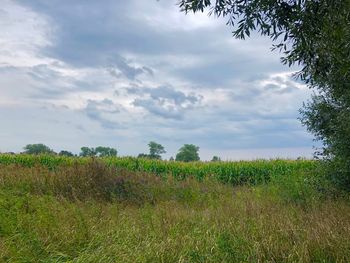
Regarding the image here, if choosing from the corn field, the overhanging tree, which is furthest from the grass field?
the corn field

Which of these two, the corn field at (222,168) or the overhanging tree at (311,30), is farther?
the corn field at (222,168)

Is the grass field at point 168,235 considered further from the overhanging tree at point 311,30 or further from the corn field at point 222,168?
the corn field at point 222,168

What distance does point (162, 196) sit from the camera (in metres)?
14.1

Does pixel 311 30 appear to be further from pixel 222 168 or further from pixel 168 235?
pixel 222 168

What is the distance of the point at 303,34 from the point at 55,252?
5.90 m

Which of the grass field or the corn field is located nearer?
the grass field

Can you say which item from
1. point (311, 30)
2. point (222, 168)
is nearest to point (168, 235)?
point (311, 30)

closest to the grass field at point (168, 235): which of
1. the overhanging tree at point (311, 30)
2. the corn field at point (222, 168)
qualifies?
the overhanging tree at point (311, 30)

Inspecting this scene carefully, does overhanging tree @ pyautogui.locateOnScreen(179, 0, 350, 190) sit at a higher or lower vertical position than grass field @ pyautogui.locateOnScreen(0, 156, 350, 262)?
higher

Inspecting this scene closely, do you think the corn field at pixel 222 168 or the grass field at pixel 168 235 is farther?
the corn field at pixel 222 168

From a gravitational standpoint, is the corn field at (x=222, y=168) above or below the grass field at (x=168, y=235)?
above

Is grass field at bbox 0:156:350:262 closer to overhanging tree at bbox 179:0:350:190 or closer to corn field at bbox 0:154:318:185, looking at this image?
overhanging tree at bbox 179:0:350:190

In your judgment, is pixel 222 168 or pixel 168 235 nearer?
pixel 168 235

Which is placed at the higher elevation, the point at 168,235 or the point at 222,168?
the point at 222,168
